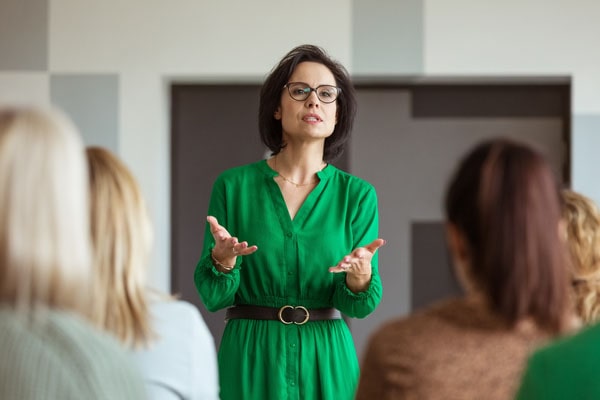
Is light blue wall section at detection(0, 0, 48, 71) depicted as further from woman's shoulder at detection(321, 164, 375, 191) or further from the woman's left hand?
the woman's left hand

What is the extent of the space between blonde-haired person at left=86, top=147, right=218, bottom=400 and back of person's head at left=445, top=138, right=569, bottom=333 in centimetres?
54

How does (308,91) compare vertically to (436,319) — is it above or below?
above

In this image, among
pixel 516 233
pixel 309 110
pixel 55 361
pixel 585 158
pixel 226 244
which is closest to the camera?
pixel 55 361

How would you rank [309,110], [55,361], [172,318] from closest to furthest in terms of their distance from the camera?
[55,361] < [172,318] < [309,110]

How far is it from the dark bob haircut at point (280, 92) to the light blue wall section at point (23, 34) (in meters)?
2.22

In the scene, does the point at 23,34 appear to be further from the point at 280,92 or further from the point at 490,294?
the point at 490,294

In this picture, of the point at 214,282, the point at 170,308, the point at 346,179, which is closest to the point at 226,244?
the point at 214,282

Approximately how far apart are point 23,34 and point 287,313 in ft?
8.96

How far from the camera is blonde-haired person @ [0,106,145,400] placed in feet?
3.66

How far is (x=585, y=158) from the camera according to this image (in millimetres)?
4457

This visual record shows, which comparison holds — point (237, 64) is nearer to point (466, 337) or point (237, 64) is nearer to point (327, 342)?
point (327, 342)

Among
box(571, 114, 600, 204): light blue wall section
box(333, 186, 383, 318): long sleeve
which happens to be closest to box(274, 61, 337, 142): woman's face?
box(333, 186, 383, 318): long sleeve

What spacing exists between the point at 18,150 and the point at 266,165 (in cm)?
155

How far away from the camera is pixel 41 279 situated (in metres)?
1.14
